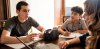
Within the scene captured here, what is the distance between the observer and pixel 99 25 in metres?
0.40

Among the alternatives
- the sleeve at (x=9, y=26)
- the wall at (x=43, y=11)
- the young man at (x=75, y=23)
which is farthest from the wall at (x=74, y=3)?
the sleeve at (x=9, y=26)

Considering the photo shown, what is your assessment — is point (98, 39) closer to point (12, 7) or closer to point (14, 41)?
point (14, 41)

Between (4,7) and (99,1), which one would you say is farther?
(4,7)

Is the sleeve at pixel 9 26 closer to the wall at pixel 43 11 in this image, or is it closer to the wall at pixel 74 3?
the wall at pixel 43 11

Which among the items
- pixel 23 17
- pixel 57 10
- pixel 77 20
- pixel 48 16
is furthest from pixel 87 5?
pixel 57 10

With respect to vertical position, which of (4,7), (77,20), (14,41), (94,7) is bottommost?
(14,41)

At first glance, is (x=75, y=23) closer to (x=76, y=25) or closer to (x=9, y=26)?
(x=76, y=25)

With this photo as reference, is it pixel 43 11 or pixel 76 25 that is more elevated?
pixel 43 11

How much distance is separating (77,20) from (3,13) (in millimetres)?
1938

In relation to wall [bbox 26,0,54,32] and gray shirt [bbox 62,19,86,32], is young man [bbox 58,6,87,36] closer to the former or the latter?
gray shirt [bbox 62,19,86,32]

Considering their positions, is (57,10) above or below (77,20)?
above

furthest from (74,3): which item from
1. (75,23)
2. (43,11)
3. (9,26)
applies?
(9,26)

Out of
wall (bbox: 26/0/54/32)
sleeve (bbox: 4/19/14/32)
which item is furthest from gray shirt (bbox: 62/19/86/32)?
wall (bbox: 26/0/54/32)

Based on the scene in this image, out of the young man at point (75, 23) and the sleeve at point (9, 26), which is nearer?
the sleeve at point (9, 26)
